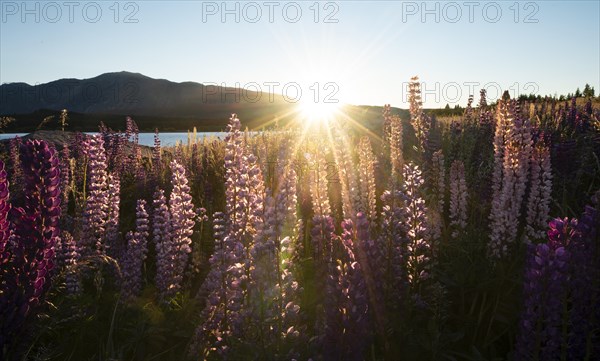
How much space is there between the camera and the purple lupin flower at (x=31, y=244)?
2645 millimetres

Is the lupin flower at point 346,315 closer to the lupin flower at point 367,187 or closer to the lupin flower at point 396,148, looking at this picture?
the lupin flower at point 367,187

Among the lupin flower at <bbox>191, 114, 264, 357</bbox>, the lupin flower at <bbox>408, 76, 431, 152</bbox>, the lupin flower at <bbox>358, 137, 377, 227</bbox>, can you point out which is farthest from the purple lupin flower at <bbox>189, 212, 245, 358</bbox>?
the lupin flower at <bbox>408, 76, 431, 152</bbox>

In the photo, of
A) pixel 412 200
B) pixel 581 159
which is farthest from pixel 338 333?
pixel 581 159

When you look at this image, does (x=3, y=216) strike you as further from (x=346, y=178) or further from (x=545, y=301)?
(x=545, y=301)

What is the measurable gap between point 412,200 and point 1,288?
2824 mm

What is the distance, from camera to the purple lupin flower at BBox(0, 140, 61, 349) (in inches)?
104

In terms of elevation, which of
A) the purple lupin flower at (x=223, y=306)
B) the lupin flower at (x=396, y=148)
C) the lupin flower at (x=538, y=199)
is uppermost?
the lupin flower at (x=396, y=148)

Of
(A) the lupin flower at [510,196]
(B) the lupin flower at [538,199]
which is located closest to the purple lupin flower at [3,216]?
(A) the lupin flower at [510,196]

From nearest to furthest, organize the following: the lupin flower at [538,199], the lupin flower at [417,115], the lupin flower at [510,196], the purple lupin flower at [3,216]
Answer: the purple lupin flower at [3,216]
the lupin flower at [510,196]
the lupin flower at [538,199]
the lupin flower at [417,115]

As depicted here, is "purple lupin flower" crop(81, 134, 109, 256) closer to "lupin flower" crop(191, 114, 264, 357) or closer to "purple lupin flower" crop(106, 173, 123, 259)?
"purple lupin flower" crop(106, 173, 123, 259)

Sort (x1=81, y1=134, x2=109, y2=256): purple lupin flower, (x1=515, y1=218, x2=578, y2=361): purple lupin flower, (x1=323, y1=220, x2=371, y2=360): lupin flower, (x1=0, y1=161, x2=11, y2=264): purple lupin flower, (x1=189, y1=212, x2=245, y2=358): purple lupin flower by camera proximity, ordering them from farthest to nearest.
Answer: (x1=81, y1=134, x2=109, y2=256): purple lupin flower, (x1=0, y1=161, x2=11, y2=264): purple lupin flower, (x1=189, y1=212, x2=245, y2=358): purple lupin flower, (x1=515, y1=218, x2=578, y2=361): purple lupin flower, (x1=323, y1=220, x2=371, y2=360): lupin flower

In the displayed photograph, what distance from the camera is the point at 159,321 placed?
3.62 m

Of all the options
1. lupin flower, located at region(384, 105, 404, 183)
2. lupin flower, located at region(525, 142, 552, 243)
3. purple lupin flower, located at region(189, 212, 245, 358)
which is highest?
lupin flower, located at region(384, 105, 404, 183)

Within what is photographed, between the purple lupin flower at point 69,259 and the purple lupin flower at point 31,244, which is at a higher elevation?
the purple lupin flower at point 31,244
